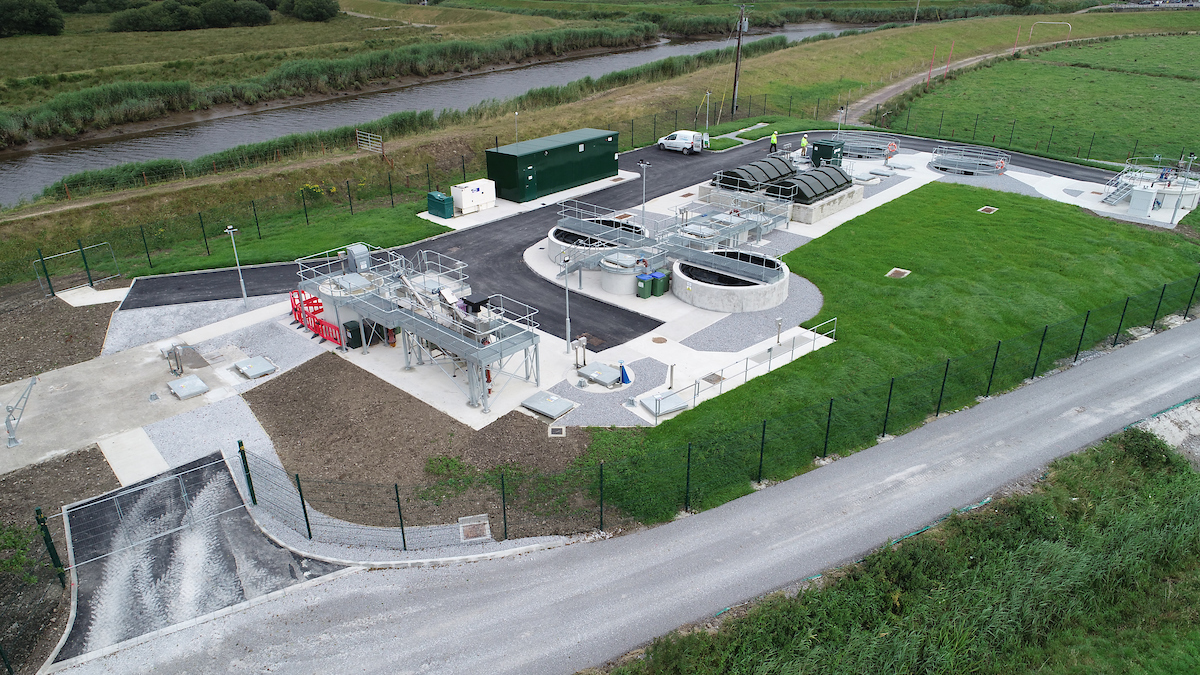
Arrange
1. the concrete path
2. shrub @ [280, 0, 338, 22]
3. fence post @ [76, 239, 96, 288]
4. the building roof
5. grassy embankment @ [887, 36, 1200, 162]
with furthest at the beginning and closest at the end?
1. shrub @ [280, 0, 338, 22]
2. grassy embankment @ [887, 36, 1200, 162]
3. the building roof
4. fence post @ [76, 239, 96, 288]
5. the concrete path

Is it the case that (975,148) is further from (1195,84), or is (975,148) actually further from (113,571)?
(113,571)

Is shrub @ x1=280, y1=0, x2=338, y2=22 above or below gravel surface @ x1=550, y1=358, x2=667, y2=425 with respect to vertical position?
Result: above

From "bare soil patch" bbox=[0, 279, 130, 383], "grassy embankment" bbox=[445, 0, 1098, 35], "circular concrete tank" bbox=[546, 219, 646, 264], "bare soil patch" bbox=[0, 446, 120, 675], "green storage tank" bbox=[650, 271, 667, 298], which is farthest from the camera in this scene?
"grassy embankment" bbox=[445, 0, 1098, 35]

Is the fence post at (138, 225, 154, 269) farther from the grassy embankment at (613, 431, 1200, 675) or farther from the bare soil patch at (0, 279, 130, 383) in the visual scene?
the grassy embankment at (613, 431, 1200, 675)

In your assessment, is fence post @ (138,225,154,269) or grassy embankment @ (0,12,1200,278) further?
grassy embankment @ (0,12,1200,278)

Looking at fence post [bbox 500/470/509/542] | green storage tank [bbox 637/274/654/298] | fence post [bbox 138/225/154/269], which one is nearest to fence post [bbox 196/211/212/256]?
fence post [bbox 138/225/154/269]

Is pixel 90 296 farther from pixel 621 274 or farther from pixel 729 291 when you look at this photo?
pixel 729 291

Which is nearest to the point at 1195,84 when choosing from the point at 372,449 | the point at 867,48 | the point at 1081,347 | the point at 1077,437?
the point at 867,48
